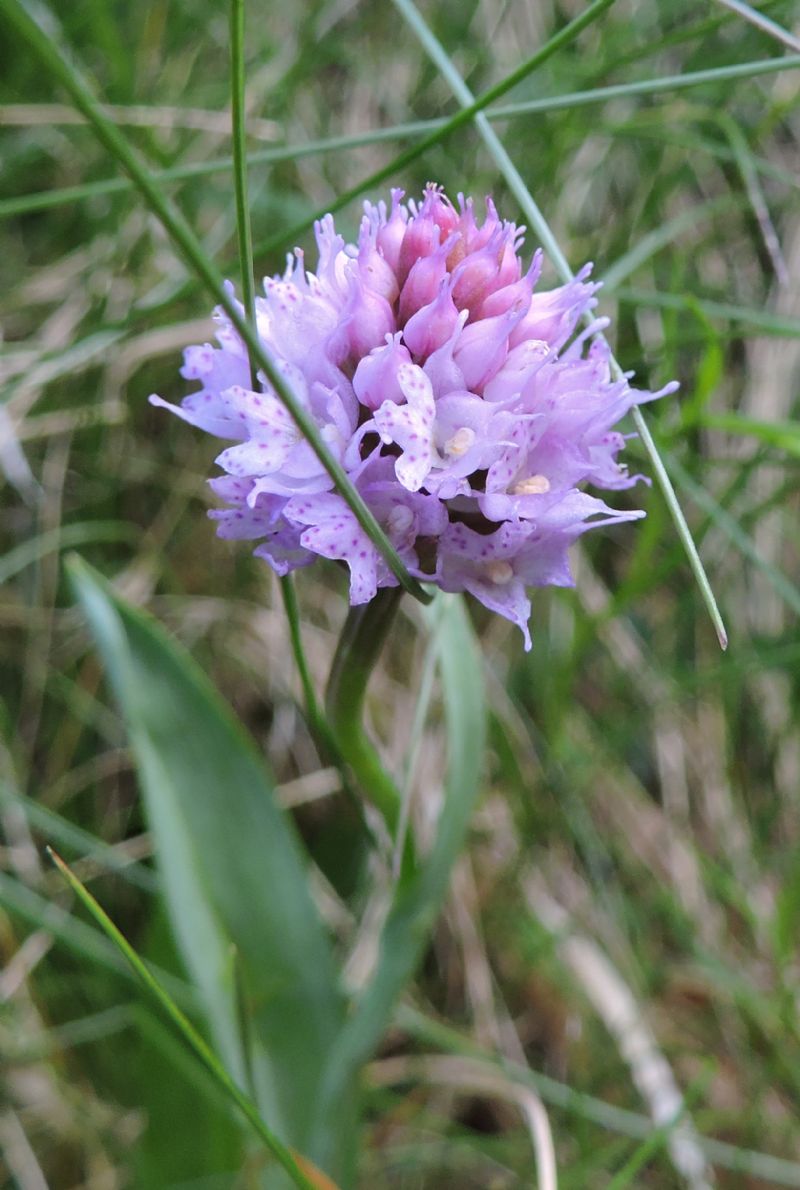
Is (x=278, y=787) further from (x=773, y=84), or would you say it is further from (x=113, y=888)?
(x=773, y=84)

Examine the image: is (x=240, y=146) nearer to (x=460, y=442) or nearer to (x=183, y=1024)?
(x=460, y=442)

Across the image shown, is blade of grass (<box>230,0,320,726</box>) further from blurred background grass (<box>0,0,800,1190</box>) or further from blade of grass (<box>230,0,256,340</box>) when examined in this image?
blurred background grass (<box>0,0,800,1190</box>)

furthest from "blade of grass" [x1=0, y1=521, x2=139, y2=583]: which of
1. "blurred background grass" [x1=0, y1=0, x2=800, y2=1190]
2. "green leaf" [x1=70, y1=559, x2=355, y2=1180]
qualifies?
"green leaf" [x1=70, y1=559, x2=355, y2=1180]

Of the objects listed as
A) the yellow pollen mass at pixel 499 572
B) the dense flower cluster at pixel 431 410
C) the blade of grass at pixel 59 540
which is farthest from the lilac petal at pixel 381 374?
the blade of grass at pixel 59 540

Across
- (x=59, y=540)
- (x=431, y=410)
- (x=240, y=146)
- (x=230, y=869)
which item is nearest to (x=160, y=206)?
(x=240, y=146)

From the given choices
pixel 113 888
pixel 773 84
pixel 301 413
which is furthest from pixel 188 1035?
pixel 773 84
